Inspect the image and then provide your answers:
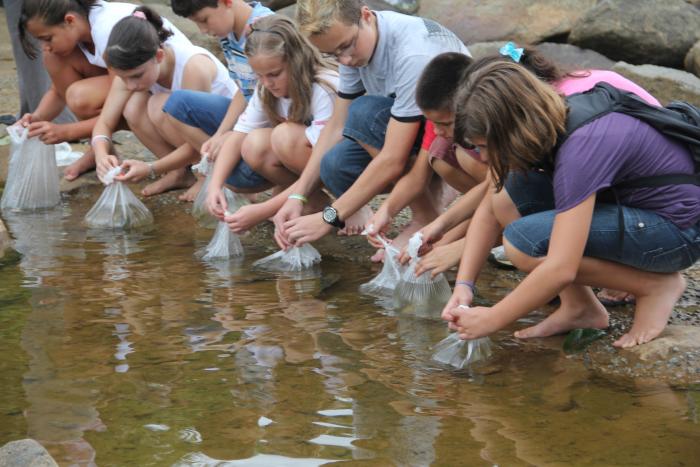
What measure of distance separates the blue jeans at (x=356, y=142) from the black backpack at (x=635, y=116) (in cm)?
111

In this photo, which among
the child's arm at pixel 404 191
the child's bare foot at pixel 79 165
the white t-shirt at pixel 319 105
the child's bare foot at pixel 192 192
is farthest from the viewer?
the child's bare foot at pixel 79 165

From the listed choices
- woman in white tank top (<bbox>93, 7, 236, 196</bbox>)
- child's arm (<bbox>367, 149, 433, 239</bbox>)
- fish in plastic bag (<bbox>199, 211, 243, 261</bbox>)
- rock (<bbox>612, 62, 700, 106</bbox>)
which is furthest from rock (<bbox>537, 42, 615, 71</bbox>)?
child's arm (<bbox>367, 149, 433, 239</bbox>)

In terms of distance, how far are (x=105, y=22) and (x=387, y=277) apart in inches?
91.4

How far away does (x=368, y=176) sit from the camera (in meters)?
3.84

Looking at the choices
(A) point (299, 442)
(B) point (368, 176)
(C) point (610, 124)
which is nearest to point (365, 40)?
(B) point (368, 176)

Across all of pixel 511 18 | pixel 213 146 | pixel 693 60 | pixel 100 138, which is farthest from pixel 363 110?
pixel 511 18

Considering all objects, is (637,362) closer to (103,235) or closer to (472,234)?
(472,234)

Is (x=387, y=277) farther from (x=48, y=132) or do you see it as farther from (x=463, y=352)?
(x=48, y=132)

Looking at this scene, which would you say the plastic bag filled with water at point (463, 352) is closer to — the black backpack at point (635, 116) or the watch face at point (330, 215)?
the black backpack at point (635, 116)

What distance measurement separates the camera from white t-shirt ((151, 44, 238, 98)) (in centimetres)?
510

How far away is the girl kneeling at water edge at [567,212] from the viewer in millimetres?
2684

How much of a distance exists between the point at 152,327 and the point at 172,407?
0.75m

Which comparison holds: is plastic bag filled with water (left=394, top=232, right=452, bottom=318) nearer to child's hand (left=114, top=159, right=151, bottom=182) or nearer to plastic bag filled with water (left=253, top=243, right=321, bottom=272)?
plastic bag filled with water (left=253, top=243, right=321, bottom=272)

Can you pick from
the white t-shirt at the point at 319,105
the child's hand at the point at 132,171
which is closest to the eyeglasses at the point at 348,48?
the white t-shirt at the point at 319,105
